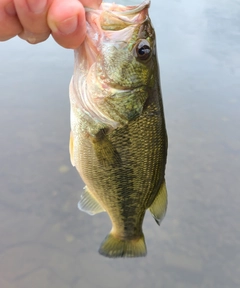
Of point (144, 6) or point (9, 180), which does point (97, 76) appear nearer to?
point (144, 6)

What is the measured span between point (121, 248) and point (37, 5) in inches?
37.3

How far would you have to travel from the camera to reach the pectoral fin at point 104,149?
101cm

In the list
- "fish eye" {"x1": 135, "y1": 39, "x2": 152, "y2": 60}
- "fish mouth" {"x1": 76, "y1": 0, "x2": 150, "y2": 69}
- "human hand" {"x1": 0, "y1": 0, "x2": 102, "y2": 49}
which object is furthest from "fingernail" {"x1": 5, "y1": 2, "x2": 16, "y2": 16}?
"fish eye" {"x1": 135, "y1": 39, "x2": 152, "y2": 60}

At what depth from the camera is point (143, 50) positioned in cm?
95

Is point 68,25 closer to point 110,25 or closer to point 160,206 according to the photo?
point 110,25

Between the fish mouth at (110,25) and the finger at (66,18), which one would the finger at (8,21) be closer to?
the finger at (66,18)

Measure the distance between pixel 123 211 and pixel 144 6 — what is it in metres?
0.68

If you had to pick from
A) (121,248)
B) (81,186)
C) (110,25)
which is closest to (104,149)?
(110,25)

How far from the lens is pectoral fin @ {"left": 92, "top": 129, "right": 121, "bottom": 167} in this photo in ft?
3.32

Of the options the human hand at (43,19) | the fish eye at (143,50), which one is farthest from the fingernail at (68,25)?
the fish eye at (143,50)

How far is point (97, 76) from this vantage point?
0.97 meters

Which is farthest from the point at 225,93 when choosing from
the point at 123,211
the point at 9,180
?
the point at 123,211

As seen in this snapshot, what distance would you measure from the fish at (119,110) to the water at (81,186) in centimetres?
97

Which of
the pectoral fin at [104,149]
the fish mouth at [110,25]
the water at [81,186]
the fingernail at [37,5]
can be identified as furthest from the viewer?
the water at [81,186]
